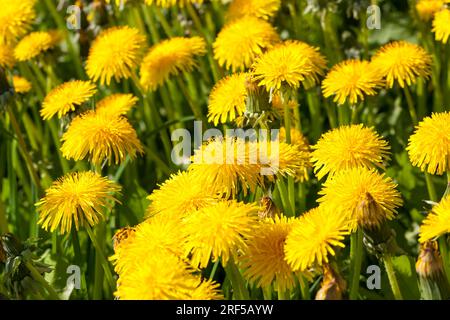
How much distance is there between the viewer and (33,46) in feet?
9.30

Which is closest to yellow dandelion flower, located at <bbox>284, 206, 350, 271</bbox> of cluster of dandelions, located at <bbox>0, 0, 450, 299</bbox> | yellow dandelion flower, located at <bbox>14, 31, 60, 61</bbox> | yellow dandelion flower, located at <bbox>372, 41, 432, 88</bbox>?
cluster of dandelions, located at <bbox>0, 0, 450, 299</bbox>

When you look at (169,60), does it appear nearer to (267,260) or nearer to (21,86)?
(21,86)

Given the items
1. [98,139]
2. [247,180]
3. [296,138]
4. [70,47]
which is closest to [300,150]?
[296,138]

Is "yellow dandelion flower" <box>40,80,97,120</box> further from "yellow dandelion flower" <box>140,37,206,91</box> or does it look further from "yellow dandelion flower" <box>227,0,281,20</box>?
"yellow dandelion flower" <box>227,0,281,20</box>

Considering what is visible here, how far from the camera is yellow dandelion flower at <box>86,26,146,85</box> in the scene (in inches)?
101

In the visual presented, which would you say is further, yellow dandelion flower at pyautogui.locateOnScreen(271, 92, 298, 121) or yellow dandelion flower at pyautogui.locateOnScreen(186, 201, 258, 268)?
yellow dandelion flower at pyautogui.locateOnScreen(271, 92, 298, 121)

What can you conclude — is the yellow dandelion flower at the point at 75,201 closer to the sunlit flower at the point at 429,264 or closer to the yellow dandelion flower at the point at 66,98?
the yellow dandelion flower at the point at 66,98

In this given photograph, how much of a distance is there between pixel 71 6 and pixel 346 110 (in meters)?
1.30

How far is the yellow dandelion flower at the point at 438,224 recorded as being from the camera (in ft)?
5.25

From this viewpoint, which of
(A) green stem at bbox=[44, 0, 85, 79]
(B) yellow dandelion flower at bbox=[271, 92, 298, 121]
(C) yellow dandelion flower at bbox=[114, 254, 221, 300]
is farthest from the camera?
(A) green stem at bbox=[44, 0, 85, 79]

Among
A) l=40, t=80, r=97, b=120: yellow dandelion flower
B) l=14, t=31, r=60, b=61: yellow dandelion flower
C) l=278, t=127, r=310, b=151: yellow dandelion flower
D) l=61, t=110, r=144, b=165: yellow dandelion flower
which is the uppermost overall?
l=14, t=31, r=60, b=61: yellow dandelion flower

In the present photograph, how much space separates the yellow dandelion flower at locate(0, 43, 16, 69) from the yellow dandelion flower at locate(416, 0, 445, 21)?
146 cm

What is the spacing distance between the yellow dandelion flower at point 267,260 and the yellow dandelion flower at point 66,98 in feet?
3.16

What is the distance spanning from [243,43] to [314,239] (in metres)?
1.04
